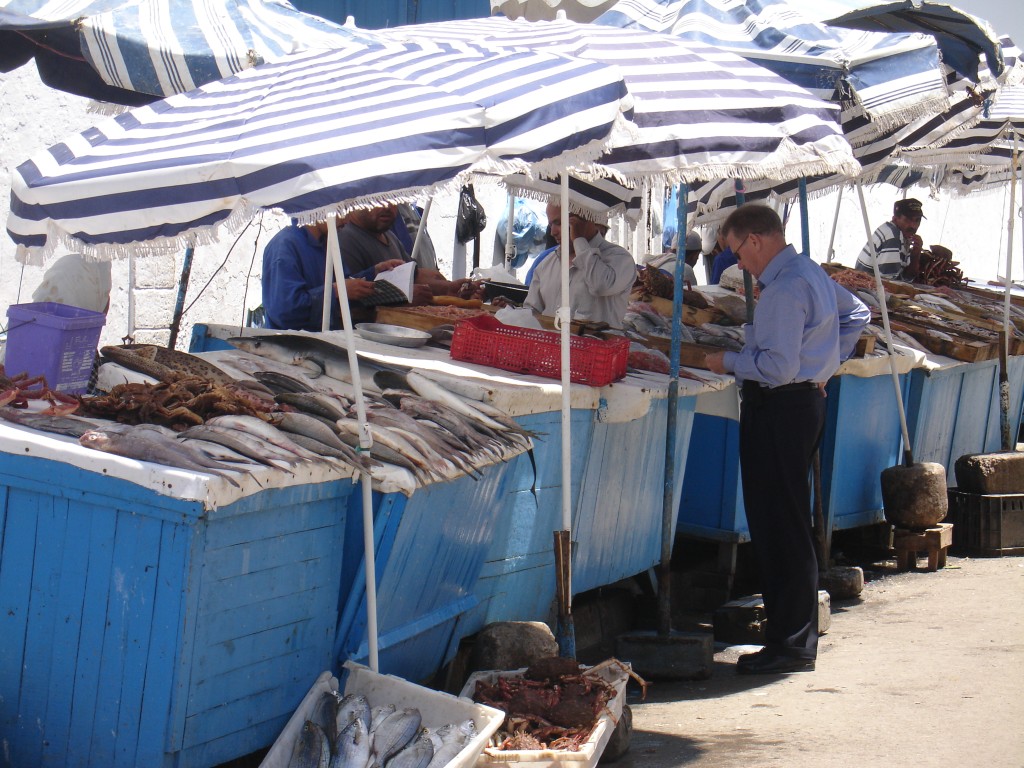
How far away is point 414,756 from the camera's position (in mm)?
3631

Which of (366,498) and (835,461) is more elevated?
(366,498)

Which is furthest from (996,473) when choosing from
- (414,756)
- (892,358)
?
(414,756)

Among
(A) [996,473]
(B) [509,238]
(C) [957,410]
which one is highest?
(B) [509,238]

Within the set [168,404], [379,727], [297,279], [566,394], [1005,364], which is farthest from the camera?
[1005,364]

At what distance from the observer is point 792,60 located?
6.58 m

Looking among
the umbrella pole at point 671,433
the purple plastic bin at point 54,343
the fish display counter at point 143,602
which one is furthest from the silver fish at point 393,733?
the umbrella pole at point 671,433

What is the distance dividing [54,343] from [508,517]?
1.95 meters

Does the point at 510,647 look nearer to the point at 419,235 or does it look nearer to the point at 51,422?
the point at 51,422

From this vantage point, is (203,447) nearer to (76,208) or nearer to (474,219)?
(76,208)

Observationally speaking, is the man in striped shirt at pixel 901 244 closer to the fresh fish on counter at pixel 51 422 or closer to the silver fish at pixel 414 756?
the silver fish at pixel 414 756

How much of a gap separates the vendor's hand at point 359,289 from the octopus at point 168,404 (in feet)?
8.21

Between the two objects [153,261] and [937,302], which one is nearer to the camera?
[153,261]

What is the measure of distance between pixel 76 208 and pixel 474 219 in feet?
24.7

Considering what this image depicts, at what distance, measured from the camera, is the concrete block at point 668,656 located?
5.91 metres
